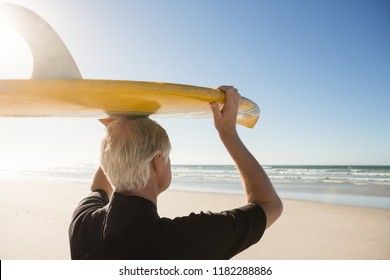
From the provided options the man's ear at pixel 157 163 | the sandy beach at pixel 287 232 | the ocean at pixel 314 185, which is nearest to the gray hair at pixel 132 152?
the man's ear at pixel 157 163

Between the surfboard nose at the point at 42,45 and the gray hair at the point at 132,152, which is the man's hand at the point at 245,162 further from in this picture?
the surfboard nose at the point at 42,45

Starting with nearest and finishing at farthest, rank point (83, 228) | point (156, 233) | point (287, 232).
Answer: point (156, 233) < point (83, 228) < point (287, 232)

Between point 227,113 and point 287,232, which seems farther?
point 287,232

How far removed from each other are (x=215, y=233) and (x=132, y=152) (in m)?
0.50

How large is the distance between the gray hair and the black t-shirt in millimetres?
83

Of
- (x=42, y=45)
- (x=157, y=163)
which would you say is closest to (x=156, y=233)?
(x=157, y=163)

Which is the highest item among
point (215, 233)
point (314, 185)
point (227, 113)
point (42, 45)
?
point (42, 45)

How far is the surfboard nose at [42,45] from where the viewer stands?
1515mm

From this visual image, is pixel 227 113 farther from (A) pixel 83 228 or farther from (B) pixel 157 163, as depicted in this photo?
(A) pixel 83 228

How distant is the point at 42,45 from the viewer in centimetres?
165

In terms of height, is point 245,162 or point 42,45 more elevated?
point 42,45

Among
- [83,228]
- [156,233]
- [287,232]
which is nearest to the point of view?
[156,233]

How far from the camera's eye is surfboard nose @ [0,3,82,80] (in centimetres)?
151
